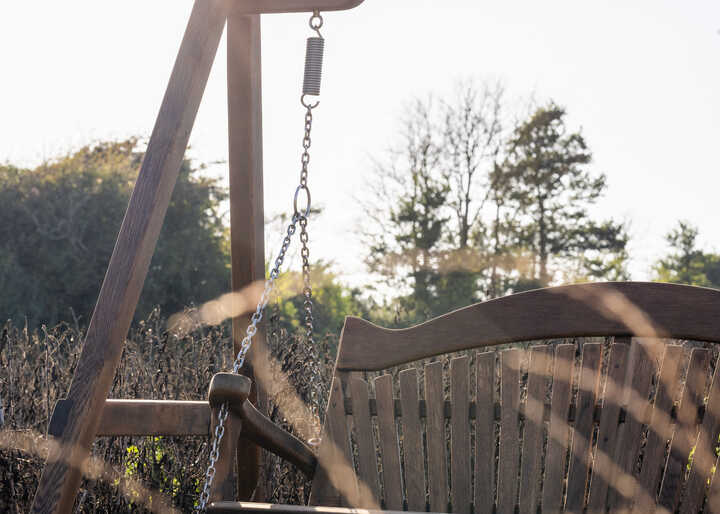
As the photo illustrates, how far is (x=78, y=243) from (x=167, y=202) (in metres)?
8.04

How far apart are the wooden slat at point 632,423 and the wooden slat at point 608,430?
0.02 meters

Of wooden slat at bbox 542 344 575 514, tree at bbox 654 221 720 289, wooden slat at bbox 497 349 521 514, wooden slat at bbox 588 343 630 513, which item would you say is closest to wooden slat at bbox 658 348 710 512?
wooden slat at bbox 588 343 630 513

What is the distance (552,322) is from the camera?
221 cm

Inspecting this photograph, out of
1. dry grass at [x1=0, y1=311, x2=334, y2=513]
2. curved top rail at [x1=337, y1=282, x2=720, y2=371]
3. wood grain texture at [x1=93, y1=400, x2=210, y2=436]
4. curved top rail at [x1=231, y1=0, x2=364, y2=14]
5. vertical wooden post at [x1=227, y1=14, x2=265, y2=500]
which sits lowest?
dry grass at [x1=0, y1=311, x2=334, y2=513]

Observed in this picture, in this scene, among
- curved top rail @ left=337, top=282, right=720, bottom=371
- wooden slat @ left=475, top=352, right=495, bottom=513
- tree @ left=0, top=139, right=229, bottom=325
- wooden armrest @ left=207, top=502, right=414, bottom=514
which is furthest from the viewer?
tree @ left=0, top=139, right=229, bottom=325

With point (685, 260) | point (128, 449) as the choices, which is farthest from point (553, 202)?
point (128, 449)

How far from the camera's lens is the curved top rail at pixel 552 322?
2117 mm

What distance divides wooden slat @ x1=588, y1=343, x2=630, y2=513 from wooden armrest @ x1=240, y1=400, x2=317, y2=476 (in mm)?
884

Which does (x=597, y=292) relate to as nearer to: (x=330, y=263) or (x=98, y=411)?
(x=98, y=411)

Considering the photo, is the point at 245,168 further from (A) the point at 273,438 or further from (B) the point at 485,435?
(B) the point at 485,435

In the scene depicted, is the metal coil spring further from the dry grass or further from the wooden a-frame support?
the dry grass

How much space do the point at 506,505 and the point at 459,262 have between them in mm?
13486

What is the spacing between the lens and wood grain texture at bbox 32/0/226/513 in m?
1.90

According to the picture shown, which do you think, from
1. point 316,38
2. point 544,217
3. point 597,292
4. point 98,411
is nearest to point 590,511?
point 597,292
